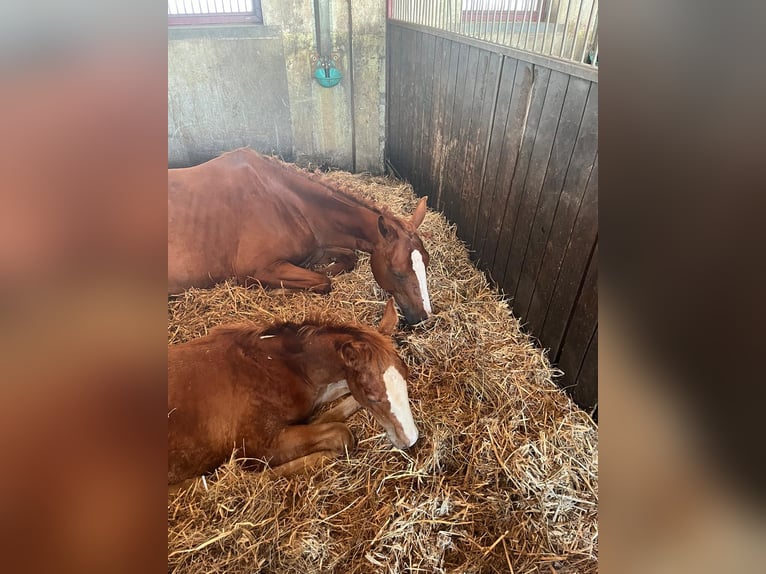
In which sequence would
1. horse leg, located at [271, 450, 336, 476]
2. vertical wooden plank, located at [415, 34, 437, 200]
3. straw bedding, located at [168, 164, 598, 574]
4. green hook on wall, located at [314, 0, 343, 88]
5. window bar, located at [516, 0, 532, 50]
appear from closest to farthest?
straw bedding, located at [168, 164, 598, 574], horse leg, located at [271, 450, 336, 476], green hook on wall, located at [314, 0, 343, 88], window bar, located at [516, 0, 532, 50], vertical wooden plank, located at [415, 34, 437, 200]

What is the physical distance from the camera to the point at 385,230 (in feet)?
3.83

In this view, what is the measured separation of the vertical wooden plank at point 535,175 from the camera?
119 cm

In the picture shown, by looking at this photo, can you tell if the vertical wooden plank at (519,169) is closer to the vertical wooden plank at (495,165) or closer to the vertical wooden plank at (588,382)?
the vertical wooden plank at (495,165)

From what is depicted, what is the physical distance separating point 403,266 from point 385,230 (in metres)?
0.13

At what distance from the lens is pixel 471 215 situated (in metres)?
1.63

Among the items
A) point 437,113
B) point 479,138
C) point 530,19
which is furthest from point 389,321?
point 437,113

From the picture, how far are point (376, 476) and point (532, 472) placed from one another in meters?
0.38

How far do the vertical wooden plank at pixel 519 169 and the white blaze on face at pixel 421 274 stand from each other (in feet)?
1.61

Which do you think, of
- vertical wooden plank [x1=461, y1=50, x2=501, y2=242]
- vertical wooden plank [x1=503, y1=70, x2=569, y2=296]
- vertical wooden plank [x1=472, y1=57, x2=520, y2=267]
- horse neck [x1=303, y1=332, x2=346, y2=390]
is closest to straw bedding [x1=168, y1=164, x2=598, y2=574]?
horse neck [x1=303, y1=332, x2=346, y2=390]

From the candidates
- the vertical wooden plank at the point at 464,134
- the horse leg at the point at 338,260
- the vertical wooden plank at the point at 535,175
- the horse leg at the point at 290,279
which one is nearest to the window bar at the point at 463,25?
the vertical wooden plank at the point at 464,134

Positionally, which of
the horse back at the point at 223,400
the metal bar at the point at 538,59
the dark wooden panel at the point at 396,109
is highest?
the metal bar at the point at 538,59

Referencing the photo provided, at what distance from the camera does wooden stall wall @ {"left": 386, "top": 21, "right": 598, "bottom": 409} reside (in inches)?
45.2

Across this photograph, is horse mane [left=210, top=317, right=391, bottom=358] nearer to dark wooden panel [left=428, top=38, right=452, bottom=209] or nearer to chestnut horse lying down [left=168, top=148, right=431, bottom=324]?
chestnut horse lying down [left=168, top=148, right=431, bottom=324]
